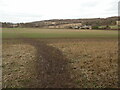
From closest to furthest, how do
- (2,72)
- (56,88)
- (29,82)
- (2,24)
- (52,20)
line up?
1. (56,88)
2. (29,82)
3. (2,72)
4. (2,24)
5. (52,20)

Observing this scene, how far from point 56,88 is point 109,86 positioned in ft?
9.62

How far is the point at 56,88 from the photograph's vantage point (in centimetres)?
712

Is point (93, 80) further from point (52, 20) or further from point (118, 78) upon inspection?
point (52, 20)

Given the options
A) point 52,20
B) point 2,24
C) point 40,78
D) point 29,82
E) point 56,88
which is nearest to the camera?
point 56,88

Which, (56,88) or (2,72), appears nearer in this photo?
(56,88)

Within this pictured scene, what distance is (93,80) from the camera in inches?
325

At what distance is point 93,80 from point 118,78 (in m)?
1.69

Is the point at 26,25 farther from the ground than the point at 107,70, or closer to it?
farther from the ground

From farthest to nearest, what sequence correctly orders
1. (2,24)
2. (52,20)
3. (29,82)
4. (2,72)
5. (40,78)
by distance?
(52,20) → (2,24) → (2,72) → (40,78) → (29,82)

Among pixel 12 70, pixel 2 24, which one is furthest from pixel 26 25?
pixel 12 70

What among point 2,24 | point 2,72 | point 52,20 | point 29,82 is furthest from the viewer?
point 52,20

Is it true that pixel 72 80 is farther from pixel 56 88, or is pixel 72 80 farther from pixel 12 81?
pixel 12 81

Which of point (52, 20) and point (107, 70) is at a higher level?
point (52, 20)

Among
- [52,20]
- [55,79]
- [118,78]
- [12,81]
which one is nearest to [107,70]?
[118,78]
